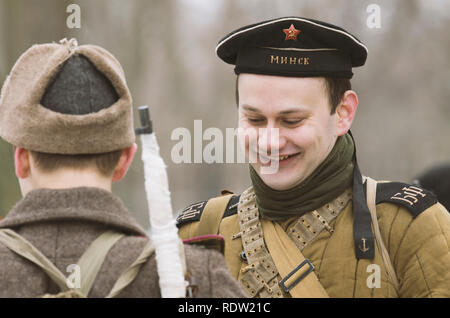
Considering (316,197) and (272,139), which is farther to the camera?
(316,197)

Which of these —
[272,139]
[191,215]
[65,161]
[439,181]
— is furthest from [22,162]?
[439,181]

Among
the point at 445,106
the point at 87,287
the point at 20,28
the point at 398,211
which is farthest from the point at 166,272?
the point at 445,106

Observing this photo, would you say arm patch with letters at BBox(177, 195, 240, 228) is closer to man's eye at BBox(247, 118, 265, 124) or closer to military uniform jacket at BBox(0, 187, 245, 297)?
man's eye at BBox(247, 118, 265, 124)

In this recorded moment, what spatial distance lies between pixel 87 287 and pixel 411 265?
1.53 m

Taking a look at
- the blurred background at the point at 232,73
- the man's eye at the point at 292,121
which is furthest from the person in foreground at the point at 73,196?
the blurred background at the point at 232,73

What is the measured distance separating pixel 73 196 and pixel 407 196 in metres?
1.67

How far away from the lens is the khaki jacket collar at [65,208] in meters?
2.53

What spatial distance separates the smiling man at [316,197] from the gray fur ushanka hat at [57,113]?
3.15 feet

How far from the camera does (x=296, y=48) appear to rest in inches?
139

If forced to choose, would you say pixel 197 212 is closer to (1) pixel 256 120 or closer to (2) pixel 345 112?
(1) pixel 256 120

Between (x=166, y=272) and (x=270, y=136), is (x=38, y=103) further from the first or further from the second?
(x=270, y=136)

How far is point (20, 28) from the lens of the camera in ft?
25.6

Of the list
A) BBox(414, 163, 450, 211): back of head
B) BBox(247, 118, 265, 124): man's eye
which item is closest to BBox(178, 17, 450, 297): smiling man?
BBox(247, 118, 265, 124): man's eye

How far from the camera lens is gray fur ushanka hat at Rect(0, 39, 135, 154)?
254 centimetres
